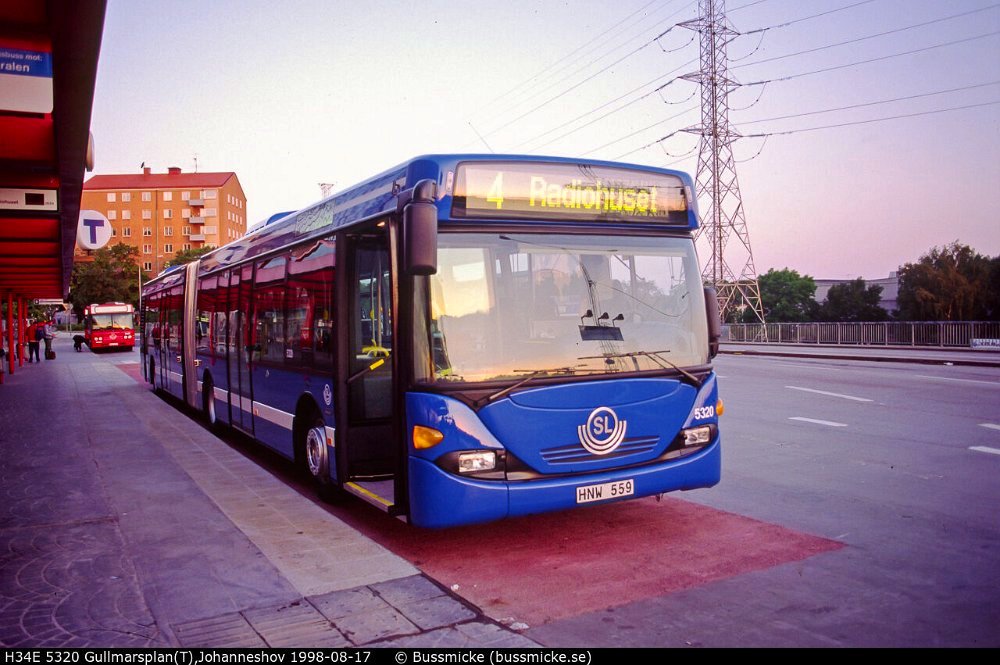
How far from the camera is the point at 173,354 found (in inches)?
689

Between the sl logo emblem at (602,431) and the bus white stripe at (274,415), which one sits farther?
the bus white stripe at (274,415)

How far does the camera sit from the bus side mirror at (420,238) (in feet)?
17.8

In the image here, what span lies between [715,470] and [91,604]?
4615mm

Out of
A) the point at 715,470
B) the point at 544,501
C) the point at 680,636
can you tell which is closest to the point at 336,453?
the point at 544,501

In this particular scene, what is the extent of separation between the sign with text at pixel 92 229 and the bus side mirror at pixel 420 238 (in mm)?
12942

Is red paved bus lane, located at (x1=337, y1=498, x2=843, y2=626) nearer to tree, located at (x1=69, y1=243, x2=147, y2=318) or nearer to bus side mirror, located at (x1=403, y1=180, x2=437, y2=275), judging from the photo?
bus side mirror, located at (x1=403, y1=180, x2=437, y2=275)

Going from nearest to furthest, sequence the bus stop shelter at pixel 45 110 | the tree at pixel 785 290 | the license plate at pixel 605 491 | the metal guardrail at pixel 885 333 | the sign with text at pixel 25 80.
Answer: the license plate at pixel 605 491 → the bus stop shelter at pixel 45 110 → the sign with text at pixel 25 80 → the metal guardrail at pixel 885 333 → the tree at pixel 785 290

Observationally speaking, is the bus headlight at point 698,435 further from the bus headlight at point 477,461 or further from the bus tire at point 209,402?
the bus tire at point 209,402

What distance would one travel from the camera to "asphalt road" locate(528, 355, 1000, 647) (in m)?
4.50

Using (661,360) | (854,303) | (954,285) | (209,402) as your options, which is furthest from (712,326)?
(854,303)

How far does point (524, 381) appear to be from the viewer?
587 cm

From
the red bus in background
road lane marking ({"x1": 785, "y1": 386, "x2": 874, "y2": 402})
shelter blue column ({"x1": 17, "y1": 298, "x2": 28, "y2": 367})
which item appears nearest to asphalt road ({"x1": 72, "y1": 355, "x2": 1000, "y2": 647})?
road lane marking ({"x1": 785, "y1": 386, "x2": 874, "y2": 402})

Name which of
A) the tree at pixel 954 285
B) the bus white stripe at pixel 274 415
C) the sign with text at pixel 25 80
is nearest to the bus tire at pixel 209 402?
the bus white stripe at pixel 274 415
